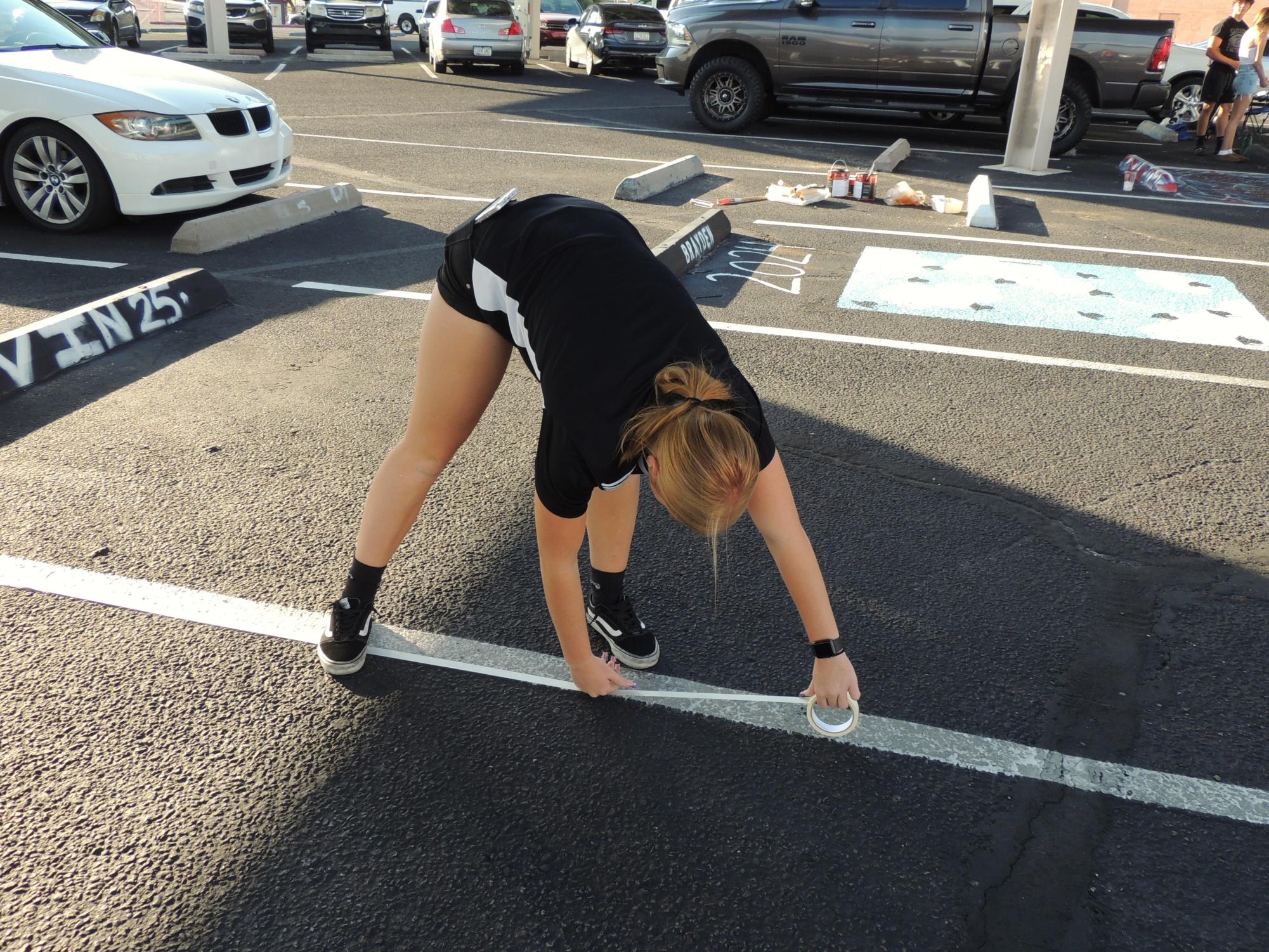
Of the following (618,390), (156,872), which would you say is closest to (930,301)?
(618,390)

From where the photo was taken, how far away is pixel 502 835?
2309 mm

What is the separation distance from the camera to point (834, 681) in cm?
225

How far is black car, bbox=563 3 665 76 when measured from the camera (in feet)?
68.2

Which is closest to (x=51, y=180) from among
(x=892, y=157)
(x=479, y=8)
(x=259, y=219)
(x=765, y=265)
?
(x=259, y=219)

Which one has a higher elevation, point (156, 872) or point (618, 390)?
point (618, 390)

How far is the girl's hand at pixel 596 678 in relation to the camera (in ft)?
8.64

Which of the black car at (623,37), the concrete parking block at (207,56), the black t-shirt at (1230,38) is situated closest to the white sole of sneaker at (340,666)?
the black t-shirt at (1230,38)

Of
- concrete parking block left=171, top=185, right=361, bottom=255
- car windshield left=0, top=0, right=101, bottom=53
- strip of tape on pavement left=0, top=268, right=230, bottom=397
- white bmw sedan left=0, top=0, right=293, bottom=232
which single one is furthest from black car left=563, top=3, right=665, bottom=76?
strip of tape on pavement left=0, top=268, right=230, bottom=397

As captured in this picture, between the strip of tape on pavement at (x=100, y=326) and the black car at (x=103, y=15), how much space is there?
17.7m

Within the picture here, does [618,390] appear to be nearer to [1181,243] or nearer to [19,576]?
[19,576]

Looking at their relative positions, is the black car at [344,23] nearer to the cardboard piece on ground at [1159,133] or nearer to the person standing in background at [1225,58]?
the cardboard piece on ground at [1159,133]

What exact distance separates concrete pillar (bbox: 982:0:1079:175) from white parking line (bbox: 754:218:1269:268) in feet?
11.3

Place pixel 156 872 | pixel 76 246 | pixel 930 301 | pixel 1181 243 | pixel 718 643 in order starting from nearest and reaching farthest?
pixel 156 872 → pixel 718 643 → pixel 930 301 → pixel 76 246 → pixel 1181 243

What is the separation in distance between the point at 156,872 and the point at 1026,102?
11235mm
